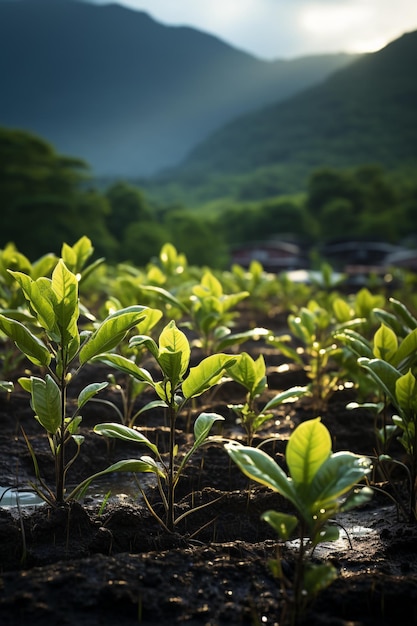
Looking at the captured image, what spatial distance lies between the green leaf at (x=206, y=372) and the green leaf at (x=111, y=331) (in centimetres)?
27

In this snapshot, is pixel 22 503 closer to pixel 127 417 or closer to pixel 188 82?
pixel 127 417

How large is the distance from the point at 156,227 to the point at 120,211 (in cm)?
458

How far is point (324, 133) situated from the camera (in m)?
123

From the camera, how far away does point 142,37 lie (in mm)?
191125

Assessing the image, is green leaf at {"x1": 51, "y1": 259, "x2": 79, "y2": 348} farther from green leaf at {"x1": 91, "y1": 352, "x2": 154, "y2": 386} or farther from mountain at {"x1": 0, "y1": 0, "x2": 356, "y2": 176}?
mountain at {"x1": 0, "y1": 0, "x2": 356, "y2": 176}

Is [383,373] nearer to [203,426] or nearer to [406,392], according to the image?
[406,392]

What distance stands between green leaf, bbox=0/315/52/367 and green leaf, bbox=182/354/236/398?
1.71 ft

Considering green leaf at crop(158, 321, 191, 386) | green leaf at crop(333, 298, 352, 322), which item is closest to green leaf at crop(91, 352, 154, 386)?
green leaf at crop(158, 321, 191, 386)

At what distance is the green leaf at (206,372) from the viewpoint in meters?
2.22

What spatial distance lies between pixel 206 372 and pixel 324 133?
12739 cm

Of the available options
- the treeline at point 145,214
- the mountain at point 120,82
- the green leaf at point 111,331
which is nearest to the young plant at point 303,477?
the green leaf at point 111,331

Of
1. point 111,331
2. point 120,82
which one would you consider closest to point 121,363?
point 111,331

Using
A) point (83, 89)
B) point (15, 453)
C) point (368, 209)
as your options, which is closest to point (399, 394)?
point (15, 453)

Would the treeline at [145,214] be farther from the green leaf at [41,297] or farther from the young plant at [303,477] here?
the young plant at [303,477]
